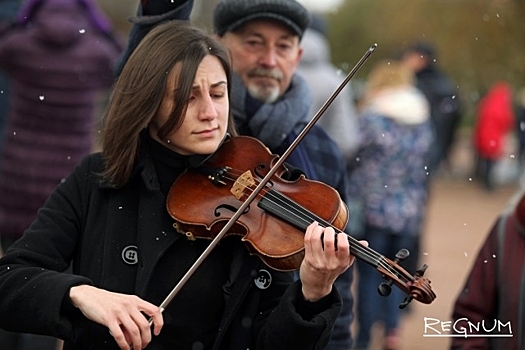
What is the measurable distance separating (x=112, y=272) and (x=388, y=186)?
436 centimetres

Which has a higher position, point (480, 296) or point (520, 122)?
point (520, 122)

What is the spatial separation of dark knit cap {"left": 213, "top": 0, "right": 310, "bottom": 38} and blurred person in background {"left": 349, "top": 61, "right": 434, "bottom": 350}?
10.7 feet

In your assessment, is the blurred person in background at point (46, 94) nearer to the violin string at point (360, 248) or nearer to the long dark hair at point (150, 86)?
the long dark hair at point (150, 86)

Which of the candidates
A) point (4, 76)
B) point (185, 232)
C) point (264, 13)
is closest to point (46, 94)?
point (4, 76)

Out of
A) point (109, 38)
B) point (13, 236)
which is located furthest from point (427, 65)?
point (13, 236)

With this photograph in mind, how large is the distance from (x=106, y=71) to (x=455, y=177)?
14482 millimetres

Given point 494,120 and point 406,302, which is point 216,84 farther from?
point 494,120

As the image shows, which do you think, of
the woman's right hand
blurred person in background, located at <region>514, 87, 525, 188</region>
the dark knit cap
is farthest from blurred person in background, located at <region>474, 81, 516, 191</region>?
the woman's right hand

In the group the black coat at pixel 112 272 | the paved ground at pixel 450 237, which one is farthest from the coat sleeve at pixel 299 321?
the paved ground at pixel 450 237

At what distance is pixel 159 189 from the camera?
9.35ft

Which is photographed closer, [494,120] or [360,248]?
[360,248]

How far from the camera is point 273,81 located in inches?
143

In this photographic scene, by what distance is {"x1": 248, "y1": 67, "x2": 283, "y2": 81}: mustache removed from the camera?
11.9 feet

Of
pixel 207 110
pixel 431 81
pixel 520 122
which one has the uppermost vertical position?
pixel 520 122
